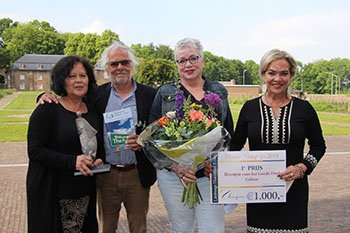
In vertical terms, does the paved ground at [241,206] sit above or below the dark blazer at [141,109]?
below

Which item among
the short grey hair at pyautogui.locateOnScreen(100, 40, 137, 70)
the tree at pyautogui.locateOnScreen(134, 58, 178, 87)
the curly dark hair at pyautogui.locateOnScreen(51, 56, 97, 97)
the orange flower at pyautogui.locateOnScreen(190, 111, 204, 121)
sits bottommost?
the orange flower at pyautogui.locateOnScreen(190, 111, 204, 121)

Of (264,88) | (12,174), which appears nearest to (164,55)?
(12,174)

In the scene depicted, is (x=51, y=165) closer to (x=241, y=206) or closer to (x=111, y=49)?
(x=111, y=49)

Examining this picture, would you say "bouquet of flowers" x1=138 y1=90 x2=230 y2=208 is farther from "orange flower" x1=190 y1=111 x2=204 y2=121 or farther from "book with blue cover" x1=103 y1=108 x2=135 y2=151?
"book with blue cover" x1=103 y1=108 x2=135 y2=151

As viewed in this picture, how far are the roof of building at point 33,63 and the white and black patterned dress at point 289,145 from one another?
7820 cm

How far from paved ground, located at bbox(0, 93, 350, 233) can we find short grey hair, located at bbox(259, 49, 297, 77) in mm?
3078

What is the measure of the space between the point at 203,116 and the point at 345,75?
107729mm

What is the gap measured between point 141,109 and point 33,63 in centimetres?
8100

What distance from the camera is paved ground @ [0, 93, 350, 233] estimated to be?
5.29m

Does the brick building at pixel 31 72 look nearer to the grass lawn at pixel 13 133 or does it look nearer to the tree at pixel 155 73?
the tree at pixel 155 73

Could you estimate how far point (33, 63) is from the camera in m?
76.9

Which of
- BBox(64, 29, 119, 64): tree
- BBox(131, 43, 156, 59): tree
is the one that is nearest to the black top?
BBox(64, 29, 119, 64): tree

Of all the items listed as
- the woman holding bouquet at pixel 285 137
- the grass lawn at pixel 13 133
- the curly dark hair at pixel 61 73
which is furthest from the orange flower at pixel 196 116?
the grass lawn at pixel 13 133

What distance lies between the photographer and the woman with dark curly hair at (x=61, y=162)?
290cm
